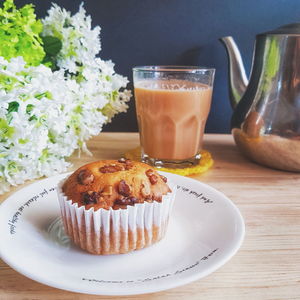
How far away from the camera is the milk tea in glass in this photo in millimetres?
965

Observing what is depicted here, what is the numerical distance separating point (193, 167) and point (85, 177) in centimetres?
44

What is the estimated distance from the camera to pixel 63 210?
0.62 meters

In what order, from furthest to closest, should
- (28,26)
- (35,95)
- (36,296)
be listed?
(28,26) → (35,95) → (36,296)

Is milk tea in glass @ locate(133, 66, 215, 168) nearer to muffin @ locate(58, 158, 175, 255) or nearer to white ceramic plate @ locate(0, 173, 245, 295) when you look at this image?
white ceramic plate @ locate(0, 173, 245, 295)

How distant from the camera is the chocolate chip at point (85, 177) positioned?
622mm

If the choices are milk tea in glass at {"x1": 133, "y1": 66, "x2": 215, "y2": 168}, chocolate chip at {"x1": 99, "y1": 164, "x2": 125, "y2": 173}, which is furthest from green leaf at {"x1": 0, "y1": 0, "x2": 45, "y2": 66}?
chocolate chip at {"x1": 99, "y1": 164, "x2": 125, "y2": 173}

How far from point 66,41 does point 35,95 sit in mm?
323

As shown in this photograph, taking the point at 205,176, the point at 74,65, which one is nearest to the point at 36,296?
the point at 205,176

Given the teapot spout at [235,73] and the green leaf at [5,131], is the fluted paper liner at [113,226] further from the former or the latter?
the teapot spout at [235,73]

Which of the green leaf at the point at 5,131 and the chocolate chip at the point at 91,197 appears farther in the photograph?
the green leaf at the point at 5,131

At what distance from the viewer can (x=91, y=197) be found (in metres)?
0.59

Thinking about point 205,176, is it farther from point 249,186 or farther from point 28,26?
point 28,26

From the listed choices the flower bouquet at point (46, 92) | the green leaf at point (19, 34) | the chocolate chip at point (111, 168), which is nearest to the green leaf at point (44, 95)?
the flower bouquet at point (46, 92)

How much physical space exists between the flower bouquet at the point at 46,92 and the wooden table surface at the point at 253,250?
0.37ft
